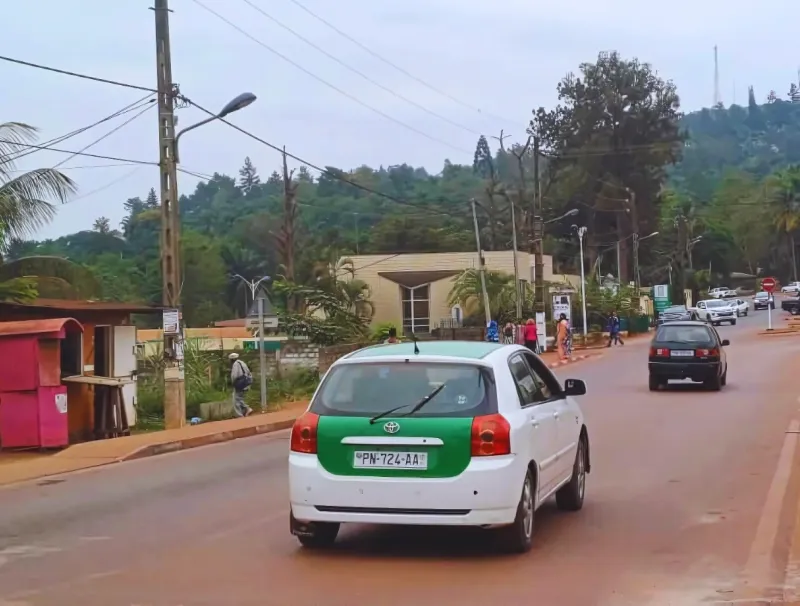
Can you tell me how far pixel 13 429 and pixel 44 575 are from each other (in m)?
10.7

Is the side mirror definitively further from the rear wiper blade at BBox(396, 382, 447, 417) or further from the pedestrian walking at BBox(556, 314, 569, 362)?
the pedestrian walking at BBox(556, 314, 569, 362)

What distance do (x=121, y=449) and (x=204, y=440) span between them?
6.37 feet

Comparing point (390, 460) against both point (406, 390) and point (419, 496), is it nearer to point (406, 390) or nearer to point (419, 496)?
point (419, 496)

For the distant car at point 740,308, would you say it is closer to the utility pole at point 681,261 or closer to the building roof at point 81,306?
the utility pole at point 681,261

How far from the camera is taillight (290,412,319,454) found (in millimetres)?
8336

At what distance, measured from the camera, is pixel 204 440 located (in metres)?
19.1

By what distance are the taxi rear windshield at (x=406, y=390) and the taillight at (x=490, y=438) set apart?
0.13 m

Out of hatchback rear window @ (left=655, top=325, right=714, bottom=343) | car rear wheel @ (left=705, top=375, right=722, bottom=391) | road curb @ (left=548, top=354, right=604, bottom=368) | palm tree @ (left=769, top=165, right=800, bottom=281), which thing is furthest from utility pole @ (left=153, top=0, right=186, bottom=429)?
palm tree @ (left=769, top=165, right=800, bottom=281)

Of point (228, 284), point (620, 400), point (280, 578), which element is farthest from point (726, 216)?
point (280, 578)

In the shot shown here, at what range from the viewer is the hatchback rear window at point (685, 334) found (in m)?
25.9

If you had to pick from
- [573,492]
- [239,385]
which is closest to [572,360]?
[239,385]

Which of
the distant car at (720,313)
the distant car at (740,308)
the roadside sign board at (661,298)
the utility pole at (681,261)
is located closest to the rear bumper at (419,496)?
the distant car at (720,313)

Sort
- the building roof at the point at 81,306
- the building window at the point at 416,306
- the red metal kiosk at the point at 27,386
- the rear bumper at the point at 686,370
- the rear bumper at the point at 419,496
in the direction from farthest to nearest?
the building window at the point at 416,306
the rear bumper at the point at 686,370
the building roof at the point at 81,306
the red metal kiosk at the point at 27,386
the rear bumper at the point at 419,496

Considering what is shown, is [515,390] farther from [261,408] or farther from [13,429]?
[261,408]
